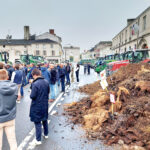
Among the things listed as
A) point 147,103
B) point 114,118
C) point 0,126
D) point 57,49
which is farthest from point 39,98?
point 57,49

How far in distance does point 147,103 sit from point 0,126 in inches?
169

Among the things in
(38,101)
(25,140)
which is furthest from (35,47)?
(38,101)

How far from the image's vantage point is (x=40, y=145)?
404 centimetres

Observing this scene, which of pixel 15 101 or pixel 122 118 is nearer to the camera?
pixel 15 101

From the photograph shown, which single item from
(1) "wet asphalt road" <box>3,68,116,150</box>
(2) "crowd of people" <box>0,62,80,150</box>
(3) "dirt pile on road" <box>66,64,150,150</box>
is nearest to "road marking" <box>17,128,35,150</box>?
(1) "wet asphalt road" <box>3,68,116,150</box>

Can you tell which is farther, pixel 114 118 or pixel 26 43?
pixel 26 43

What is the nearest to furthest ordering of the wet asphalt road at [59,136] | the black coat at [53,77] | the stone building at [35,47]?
1. the wet asphalt road at [59,136]
2. the black coat at [53,77]
3. the stone building at [35,47]

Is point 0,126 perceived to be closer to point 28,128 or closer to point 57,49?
point 28,128

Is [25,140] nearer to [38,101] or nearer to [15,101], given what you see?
[38,101]

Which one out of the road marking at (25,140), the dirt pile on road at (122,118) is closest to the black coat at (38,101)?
the road marking at (25,140)

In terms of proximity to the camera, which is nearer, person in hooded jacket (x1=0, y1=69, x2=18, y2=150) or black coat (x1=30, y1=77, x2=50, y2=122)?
person in hooded jacket (x1=0, y1=69, x2=18, y2=150)

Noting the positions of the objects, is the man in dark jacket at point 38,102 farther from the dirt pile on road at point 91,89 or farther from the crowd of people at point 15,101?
the dirt pile on road at point 91,89

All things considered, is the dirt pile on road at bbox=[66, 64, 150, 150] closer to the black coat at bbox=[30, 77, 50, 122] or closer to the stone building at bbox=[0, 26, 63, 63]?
the black coat at bbox=[30, 77, 50, 122]

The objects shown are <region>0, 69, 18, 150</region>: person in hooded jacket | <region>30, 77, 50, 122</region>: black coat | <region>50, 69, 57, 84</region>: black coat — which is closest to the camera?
<region>0, 69, 18, 150</region>: person in hooded jacket
